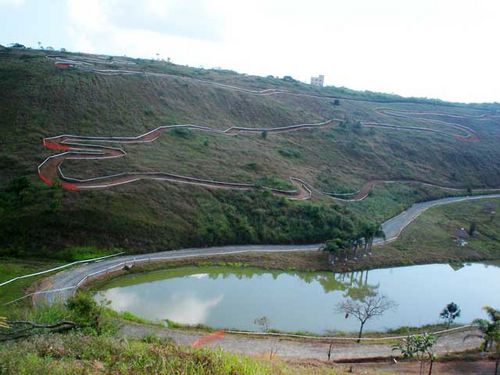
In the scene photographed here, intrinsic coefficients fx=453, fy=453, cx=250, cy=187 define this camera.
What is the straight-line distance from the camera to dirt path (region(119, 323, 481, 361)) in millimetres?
23719

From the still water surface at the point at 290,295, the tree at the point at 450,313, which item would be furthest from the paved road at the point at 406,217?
the tree at the point at 450,313

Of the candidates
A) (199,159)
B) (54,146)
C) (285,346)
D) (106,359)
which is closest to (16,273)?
(285,346)

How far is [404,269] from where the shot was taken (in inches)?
1571

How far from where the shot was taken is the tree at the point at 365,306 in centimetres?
2861

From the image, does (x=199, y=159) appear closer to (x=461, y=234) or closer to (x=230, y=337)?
(x=230, y=337)

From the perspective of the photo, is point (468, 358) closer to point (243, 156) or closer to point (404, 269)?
point (404, 269)

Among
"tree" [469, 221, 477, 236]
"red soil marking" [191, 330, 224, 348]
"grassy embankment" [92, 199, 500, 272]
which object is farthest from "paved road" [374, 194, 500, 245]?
"red soil marking" [191, 330, 224, 348]

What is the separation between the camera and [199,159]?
4869 cm

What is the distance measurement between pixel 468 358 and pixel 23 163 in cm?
3720

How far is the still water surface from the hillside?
185 inches

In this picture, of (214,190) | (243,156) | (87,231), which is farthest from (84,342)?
(243,156)

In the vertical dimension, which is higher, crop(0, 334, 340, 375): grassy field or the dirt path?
crop(0, 334, 340, 375): grassy field

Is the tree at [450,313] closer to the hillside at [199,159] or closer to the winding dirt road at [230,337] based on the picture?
the winding dirt road at [230,337]

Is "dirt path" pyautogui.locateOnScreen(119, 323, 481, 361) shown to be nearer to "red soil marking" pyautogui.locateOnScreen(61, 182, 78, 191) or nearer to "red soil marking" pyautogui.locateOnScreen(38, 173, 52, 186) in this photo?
"red soil marking" pyautogui.locateOnScreen(61, 182, 78, 191)
